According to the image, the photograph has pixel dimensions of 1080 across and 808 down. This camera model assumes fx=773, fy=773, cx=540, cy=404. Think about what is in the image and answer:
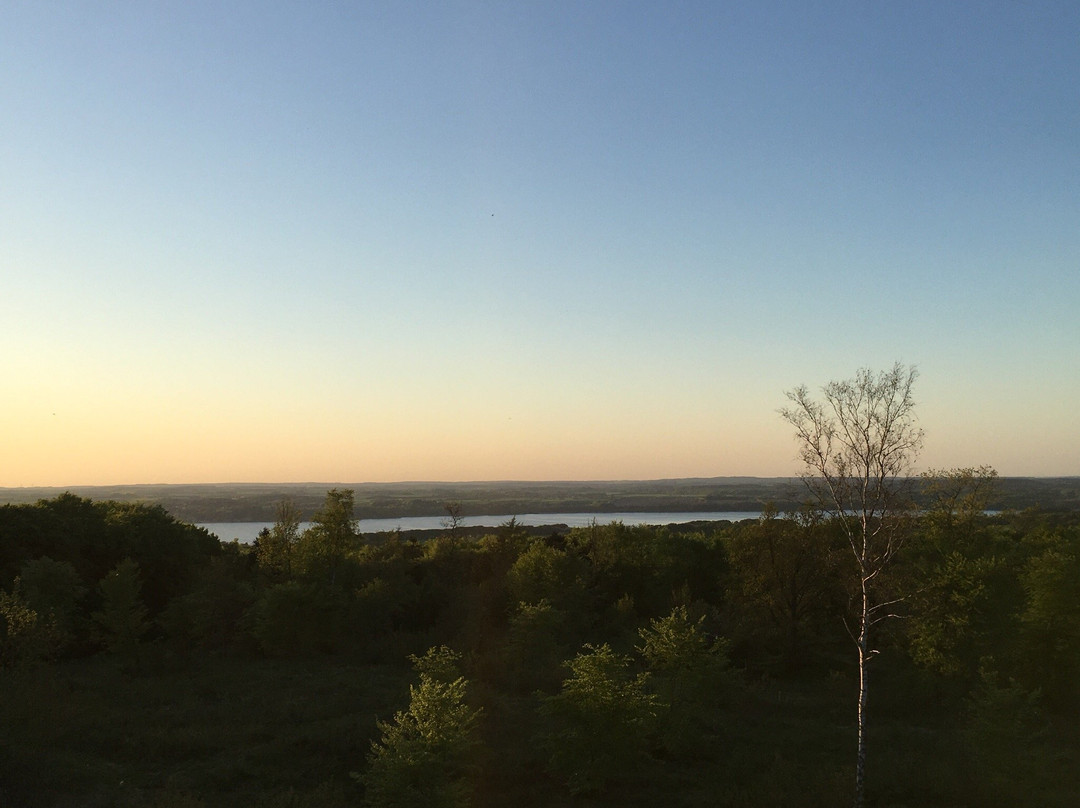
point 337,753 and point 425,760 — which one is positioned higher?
point 425,760

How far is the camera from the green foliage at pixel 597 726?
20578mm

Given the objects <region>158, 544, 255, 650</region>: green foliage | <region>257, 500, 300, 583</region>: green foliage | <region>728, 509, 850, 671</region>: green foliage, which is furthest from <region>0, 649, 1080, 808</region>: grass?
<region>257, 500, 300, 583</region>: green foliage

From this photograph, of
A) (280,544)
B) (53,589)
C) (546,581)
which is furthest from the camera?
(280,544)

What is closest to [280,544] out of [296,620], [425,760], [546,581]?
[296,620]

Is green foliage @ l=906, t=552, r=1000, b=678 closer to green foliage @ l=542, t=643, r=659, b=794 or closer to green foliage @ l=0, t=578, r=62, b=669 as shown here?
Answer: green foliage @ l=542, t=643, r=659, b=794

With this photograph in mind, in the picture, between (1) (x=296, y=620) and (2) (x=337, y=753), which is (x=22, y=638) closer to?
(2) (x=337, y=753)

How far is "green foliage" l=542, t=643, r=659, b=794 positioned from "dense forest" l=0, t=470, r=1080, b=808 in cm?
6

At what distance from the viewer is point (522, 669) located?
33.5 meters

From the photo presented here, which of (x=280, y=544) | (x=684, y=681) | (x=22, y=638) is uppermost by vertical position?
(x=280, y=544)

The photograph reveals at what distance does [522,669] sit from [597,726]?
13.2 m

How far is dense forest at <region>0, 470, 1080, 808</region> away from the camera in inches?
812

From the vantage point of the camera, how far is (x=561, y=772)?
2158 cm

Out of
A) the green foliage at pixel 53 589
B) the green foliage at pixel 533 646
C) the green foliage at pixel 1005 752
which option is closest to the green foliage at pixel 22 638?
the green foliage at pixel 53 589

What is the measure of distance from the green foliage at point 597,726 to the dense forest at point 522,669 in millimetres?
60
